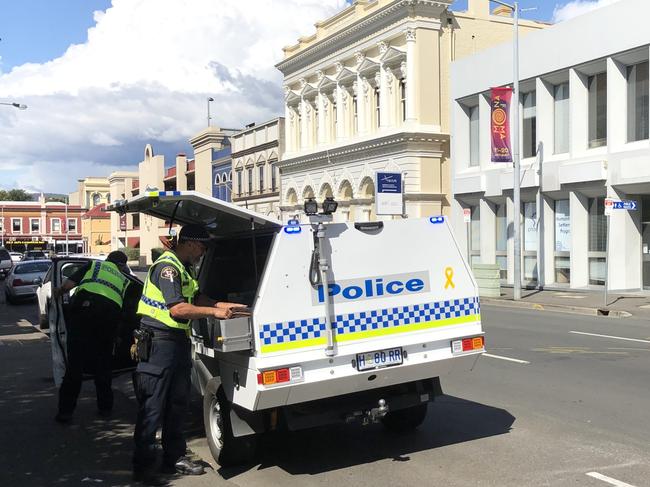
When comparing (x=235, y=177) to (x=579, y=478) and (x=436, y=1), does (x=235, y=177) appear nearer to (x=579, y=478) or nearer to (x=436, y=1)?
(x=436, y=1)

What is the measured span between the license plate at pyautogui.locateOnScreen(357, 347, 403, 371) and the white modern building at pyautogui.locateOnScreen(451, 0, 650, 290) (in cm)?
1838

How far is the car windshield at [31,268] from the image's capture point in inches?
897

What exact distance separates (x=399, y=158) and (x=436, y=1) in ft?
25.6

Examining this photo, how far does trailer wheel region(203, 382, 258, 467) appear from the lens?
5508 millimetres

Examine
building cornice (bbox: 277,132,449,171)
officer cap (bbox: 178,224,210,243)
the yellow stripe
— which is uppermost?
building cornice (bbox: 277,132,449,171)

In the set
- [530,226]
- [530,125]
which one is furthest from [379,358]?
[530,125]

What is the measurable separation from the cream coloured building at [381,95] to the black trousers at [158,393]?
29.0m

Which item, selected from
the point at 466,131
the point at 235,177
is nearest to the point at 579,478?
the point at 466,131

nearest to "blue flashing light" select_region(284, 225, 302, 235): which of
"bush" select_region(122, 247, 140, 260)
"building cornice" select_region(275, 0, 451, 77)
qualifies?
"building cornice" select_region(275, 0, 451, 77)

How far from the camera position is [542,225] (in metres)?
25.4

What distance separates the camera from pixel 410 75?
34.5 metres

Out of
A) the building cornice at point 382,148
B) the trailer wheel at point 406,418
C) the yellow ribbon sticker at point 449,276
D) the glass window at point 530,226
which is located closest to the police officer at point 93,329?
the trailer wheel at point 406,418

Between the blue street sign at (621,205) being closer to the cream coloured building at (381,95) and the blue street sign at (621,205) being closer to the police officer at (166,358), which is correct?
the cream coloured building at (381,95)

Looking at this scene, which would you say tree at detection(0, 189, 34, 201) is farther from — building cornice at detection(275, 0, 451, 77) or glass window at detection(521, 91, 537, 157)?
glass window at detection(521, 91, 537, 157)
